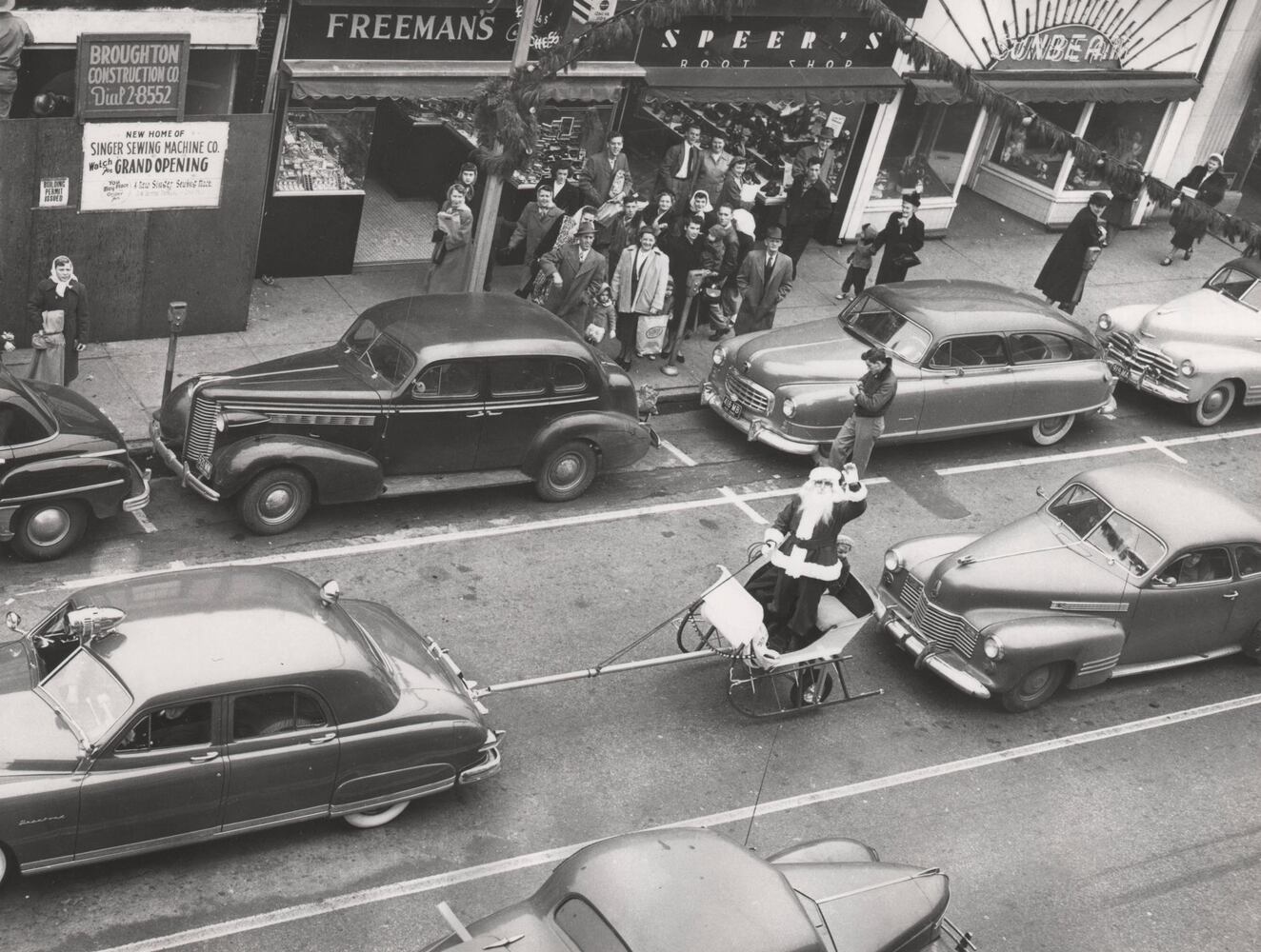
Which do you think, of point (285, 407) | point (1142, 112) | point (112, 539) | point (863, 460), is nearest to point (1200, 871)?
point (863, 460)

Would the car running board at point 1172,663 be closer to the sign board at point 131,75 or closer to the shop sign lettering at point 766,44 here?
the shop sign lettering at point 766,44

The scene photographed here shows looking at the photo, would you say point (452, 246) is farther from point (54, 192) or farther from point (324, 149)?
point (54, 192)

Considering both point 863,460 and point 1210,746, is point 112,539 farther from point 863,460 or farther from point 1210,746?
point 1210,746

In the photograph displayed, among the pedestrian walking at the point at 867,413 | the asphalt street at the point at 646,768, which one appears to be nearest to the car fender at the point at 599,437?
the asphalt street at the point at 646,768

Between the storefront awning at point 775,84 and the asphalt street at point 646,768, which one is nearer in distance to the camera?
the asphalt street at point 646,768

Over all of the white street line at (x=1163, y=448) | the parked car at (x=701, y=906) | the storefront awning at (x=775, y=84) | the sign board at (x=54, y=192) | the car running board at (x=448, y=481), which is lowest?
the car running board at (x=448, y=481)

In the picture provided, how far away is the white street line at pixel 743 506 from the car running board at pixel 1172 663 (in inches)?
134

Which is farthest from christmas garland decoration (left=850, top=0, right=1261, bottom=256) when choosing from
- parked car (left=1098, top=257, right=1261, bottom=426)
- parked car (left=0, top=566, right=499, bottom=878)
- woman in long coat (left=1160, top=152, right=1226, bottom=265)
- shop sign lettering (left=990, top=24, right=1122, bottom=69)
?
parked car (left=0, top=566, right=499, bottom=878)

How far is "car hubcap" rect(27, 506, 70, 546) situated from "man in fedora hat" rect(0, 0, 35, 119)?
4359mm

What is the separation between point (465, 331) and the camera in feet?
40.1

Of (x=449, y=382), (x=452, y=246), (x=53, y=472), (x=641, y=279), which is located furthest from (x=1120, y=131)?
(x=53, y=472)

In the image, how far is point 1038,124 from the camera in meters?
17.9

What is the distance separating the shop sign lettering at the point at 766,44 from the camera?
1755cm

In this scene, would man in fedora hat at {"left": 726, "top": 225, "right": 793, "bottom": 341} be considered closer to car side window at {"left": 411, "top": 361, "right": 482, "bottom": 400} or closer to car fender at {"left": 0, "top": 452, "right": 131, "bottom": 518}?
car side window at {"left": 411, "top": 361, "right": 482, "bottom": 400}
